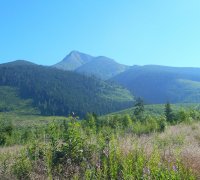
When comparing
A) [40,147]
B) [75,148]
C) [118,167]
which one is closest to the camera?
[118,167]

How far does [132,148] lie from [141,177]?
2644mm

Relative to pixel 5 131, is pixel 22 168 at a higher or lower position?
higher

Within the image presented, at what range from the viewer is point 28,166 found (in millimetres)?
8422

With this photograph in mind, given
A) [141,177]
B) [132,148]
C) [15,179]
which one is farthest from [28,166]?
[141,177]

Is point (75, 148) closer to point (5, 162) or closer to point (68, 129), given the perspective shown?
point (68, 129)

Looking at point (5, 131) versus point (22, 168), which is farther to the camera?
point (5, 131)

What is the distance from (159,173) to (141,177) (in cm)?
43

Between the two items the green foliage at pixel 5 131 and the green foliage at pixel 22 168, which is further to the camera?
the green foliage at pixel 5 131

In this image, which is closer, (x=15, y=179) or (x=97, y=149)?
(x=15, y=179)

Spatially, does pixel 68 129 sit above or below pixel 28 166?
above

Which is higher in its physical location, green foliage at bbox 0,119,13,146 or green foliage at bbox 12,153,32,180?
green foliage at bbox 12,153,32,180

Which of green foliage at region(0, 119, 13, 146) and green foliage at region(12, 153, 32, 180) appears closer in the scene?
green foliage at region(12, 153, 32, 180)

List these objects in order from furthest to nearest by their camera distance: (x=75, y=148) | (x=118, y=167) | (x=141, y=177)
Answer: (x=75, y=148) < (x=118, y=167) < (x=141, y=177)

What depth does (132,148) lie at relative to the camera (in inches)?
354
